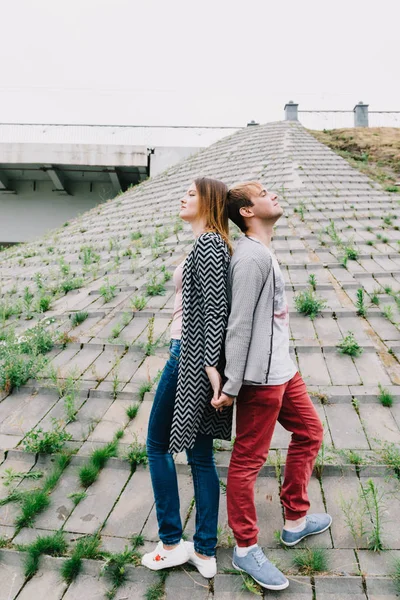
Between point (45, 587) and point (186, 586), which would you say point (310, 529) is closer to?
point (186, 586)

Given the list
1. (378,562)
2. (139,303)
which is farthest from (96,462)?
(139,303)

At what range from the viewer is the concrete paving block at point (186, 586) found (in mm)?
1847

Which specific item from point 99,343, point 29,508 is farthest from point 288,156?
point 29,508

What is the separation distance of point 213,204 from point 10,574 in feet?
6.41

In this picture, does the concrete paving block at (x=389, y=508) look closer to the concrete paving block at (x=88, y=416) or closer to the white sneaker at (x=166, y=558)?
the white sneaker at (x=166, y=558)

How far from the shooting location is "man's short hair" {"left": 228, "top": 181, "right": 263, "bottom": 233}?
195 cm

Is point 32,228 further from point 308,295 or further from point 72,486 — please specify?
point 72,486

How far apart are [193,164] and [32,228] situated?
297 inches

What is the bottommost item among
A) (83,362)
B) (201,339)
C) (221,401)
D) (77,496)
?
(77,496)

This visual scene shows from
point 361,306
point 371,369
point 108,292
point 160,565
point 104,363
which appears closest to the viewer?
point 160,565

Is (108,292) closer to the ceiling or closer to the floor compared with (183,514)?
closer to the ceiling

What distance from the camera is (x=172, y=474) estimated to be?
1.91 metres

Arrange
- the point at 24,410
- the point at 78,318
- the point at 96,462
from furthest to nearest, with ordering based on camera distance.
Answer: the point at 78,318 → the point at 24,410 → the point at 96,462

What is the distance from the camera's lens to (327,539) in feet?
6.82
